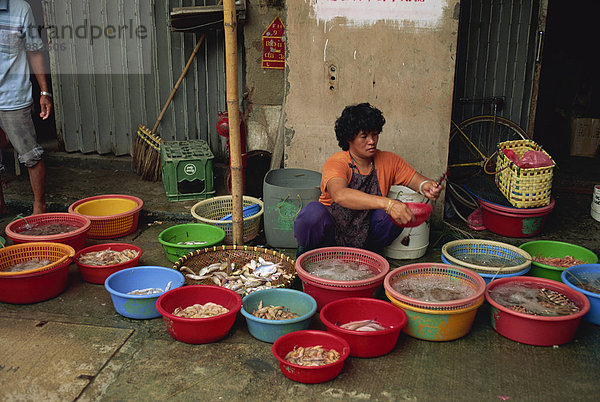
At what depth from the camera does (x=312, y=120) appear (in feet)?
17.2

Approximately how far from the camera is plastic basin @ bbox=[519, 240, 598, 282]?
4.12 m

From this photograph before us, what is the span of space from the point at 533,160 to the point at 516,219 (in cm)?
55

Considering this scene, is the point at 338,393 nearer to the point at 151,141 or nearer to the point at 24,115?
the point at 24,115

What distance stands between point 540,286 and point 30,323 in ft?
11.1

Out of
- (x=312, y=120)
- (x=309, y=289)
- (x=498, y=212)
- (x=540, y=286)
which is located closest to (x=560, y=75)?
(x=498, y=212)

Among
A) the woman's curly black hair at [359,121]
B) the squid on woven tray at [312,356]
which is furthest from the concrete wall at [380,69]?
the squid on woven tray at [312,356]

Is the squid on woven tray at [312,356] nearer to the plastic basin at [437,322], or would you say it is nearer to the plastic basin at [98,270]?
the plastic basin at [437,322]

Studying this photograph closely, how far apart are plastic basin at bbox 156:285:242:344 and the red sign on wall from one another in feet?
10.5

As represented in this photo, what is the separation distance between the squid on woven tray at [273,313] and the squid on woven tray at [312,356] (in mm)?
329

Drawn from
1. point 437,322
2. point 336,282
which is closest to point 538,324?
point 437,322

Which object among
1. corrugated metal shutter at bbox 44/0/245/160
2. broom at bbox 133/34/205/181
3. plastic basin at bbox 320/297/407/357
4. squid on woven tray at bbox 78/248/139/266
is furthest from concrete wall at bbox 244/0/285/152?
plastic basin at bbox 320/297/407/357

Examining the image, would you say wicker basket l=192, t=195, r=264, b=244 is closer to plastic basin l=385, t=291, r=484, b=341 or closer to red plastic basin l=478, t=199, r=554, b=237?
plastic basin l=385, t=291, r=484, b=341

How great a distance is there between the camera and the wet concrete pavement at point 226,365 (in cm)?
304

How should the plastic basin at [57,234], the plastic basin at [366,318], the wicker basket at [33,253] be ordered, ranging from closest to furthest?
the plastic basin at [366,318] < the wicker basket at [33,253] < the plastic basin at [57,234]
